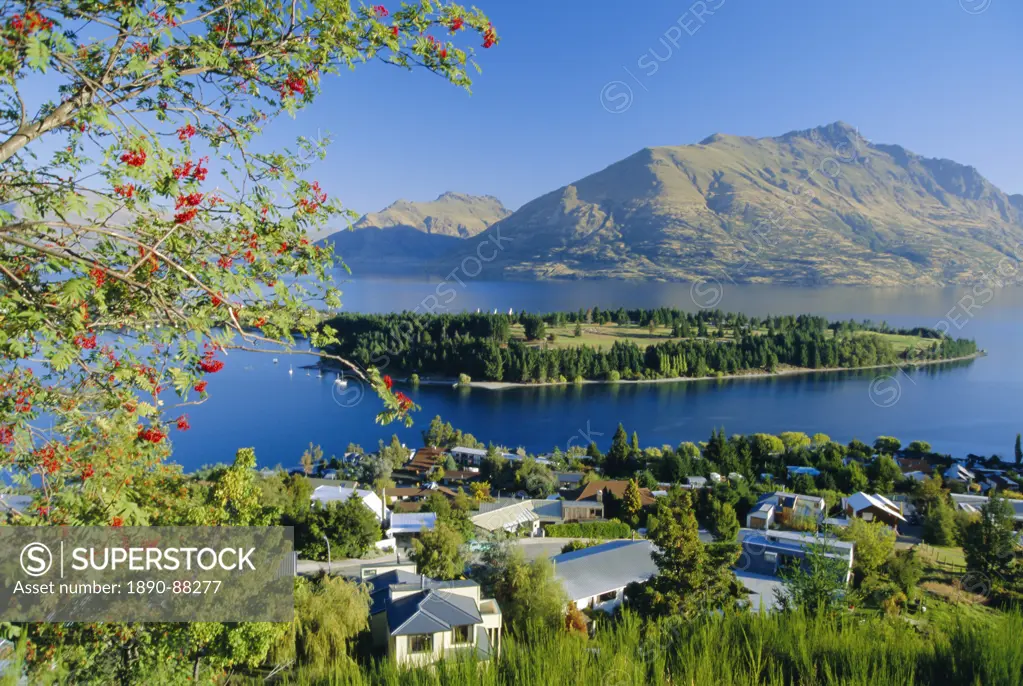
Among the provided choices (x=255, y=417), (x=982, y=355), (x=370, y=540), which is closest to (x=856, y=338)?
(x=982, y=355)

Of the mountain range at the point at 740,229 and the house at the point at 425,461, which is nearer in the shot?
the house at the point at 425,461

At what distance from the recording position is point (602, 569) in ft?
33.6

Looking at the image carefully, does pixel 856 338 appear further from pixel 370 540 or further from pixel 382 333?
→ pixel 370 540

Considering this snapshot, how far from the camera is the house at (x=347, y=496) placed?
15328mm

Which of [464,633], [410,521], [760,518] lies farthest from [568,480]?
[464,633]

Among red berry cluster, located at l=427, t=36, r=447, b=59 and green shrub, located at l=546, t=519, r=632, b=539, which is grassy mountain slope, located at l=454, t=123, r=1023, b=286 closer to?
green shrub, located at l=546, t=519, r=632, b=539

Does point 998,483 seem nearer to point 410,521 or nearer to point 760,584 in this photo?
point 760,584

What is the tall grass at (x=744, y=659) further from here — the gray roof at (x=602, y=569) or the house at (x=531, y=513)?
the house at (x=531, y=513)

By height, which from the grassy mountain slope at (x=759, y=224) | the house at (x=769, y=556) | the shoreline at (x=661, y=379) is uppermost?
the grassy mountain slope at (x=759, y=224)

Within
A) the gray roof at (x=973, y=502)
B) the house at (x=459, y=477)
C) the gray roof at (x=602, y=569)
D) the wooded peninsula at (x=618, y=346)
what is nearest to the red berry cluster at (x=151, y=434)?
the gray roof at (x=602, y=569)

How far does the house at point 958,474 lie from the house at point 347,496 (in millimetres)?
16711

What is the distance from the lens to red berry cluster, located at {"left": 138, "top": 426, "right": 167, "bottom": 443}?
65.1 inches

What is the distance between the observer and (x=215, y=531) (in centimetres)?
394

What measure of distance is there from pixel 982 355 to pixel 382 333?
44.2 m
